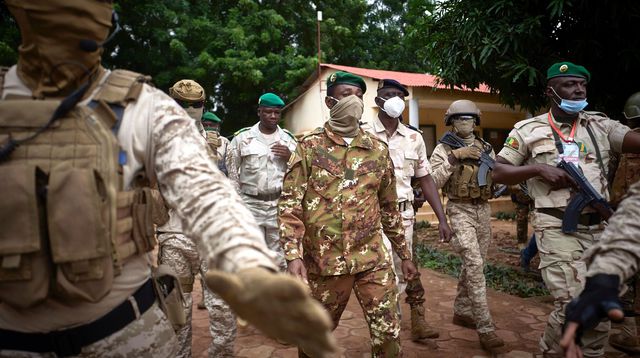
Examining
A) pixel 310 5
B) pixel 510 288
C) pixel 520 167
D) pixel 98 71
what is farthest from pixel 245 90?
pixel 98 71

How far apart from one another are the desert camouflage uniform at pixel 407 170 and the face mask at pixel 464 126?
0.76 m

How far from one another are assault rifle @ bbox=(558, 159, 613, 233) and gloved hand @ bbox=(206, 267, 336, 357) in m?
2.55

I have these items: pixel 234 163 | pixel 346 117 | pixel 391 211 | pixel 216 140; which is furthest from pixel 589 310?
pixel 216 140

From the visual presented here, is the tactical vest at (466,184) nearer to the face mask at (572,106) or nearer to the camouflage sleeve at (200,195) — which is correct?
the face mask at (572,106)

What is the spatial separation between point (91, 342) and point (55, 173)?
55 centimetres

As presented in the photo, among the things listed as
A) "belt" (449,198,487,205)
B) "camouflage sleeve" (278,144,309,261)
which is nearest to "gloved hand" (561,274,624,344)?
"camouflage sleeve" (278,144,309,261)

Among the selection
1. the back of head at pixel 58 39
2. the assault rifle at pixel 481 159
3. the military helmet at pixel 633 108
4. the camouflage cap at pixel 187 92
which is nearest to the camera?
the back of head at pixel 58 39

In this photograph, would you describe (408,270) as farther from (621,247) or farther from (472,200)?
(472,200)

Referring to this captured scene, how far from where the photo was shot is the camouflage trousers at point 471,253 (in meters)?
4.04

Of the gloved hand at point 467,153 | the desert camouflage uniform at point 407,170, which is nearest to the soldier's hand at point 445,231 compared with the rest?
the desert camouflage uniform at point 407,170

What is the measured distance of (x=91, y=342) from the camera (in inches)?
56.3

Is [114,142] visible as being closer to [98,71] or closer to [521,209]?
[98,71]

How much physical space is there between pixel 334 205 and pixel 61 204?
6.07 feet

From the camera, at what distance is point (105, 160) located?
137 centimetres
